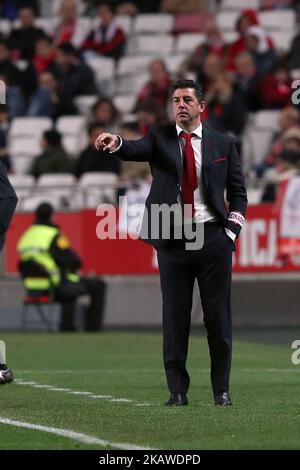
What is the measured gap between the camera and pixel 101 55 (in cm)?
2852

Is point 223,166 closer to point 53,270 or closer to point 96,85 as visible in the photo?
point 53,270

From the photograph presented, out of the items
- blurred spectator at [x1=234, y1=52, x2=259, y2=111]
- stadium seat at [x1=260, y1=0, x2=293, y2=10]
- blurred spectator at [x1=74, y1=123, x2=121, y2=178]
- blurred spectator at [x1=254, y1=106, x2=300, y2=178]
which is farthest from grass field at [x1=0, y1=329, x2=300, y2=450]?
stadium seat at [x1=260, y1=0, x2=293, y2=10]

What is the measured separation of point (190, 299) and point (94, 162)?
13062 millimetres

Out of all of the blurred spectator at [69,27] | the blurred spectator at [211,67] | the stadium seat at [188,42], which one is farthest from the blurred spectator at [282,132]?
the blurred spectator at [69,27]

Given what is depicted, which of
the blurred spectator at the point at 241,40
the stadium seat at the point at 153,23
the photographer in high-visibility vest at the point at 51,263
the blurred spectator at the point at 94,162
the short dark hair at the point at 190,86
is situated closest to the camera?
the short dark hair at the point at 190,86

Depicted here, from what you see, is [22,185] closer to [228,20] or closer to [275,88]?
[275,88]

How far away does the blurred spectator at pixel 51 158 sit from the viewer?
2475 cm

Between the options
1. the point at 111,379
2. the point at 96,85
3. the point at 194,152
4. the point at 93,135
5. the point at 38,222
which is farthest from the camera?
the point at 96,85

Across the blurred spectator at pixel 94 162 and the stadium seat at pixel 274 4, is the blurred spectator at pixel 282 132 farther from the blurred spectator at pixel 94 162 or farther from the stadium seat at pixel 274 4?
the stadium seat at pixel 274 4

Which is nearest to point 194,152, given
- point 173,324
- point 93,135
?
point 173,324

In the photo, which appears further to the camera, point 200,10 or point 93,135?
point 200,10

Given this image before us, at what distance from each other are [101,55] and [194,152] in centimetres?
1717

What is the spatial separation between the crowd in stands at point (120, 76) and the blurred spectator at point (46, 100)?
0.02 meters

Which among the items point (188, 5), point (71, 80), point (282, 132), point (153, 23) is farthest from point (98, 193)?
point (188, 5)
